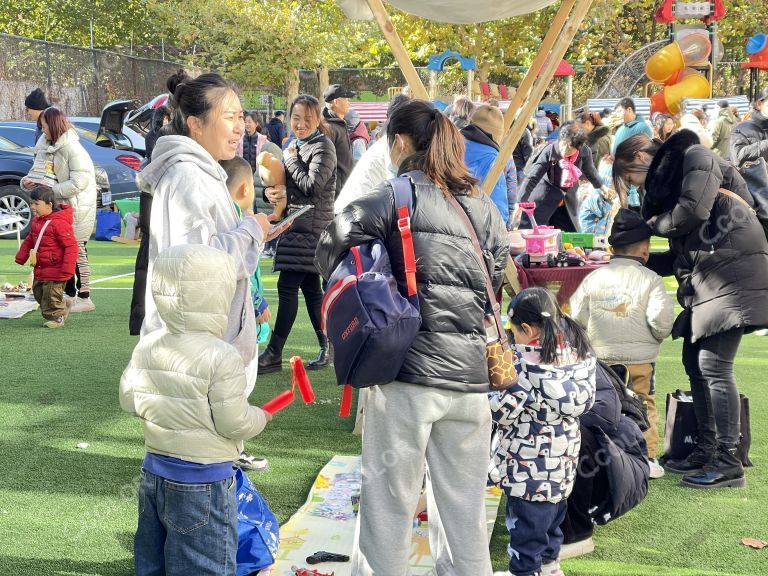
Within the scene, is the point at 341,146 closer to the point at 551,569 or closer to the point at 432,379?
the point at 551,569

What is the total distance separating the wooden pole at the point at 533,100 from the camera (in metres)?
5.47

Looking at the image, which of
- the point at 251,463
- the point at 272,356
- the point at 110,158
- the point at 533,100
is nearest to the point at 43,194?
the point at 272,356

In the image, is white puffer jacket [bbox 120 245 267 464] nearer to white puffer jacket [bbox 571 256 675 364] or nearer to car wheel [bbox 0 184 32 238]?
white puffer jacket [bbox 571 256 675 364]

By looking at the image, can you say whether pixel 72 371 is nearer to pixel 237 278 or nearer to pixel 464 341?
pixel 237 278

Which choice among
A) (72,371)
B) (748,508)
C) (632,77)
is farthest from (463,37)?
(748,508)

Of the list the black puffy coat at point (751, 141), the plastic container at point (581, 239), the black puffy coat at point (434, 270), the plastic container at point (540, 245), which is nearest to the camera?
the black puffy coat at point (434, 270)

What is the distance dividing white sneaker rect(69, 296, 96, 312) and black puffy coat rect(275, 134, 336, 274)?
3576mm

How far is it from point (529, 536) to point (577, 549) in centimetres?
50

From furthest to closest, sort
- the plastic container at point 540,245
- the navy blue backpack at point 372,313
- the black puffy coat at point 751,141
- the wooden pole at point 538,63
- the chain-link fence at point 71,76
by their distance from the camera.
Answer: the chain-link fence at point 71,76, the black puffy coat at point 751,141, the plastic container at point 540,245, the wooden pole at point 538,63, the navy blue backpack at point 372,313

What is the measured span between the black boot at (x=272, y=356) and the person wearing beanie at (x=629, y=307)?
2.85m

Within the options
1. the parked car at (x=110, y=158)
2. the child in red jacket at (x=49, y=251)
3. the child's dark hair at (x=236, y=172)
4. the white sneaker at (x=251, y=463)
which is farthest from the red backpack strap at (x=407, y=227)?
the parked car at (x=110, y=158)

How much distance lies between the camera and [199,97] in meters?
3.92

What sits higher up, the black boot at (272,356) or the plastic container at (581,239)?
the plastic container at (581,239)

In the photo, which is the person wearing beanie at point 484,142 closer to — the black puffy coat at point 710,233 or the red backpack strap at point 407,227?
the black puffy coat at point 710,233
